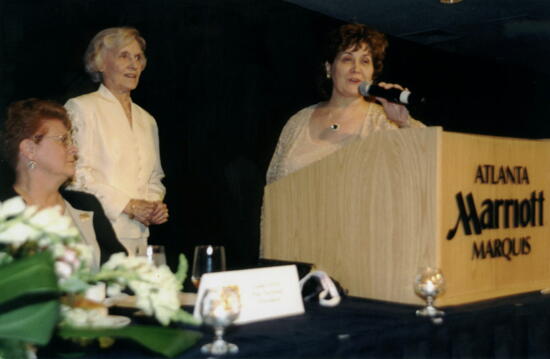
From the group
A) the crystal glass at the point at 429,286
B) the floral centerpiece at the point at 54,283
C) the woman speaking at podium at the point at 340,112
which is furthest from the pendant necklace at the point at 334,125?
the floral centerpiece at the point at 54,283

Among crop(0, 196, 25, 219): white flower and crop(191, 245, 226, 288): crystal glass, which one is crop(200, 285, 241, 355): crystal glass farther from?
crop(0, 196, 25, 219): white flower

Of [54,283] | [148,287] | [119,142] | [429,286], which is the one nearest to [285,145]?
[119,142]

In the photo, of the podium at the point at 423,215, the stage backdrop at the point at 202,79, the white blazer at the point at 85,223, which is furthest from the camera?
the stage backdrop at the point at 202,79

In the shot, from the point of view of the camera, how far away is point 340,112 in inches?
119

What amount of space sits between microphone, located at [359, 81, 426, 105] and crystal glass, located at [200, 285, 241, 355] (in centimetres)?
97

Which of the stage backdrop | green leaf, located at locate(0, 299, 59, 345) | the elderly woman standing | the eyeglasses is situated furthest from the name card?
the stage backdrop

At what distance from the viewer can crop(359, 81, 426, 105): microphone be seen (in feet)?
6.53

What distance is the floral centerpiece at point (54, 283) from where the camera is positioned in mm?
797

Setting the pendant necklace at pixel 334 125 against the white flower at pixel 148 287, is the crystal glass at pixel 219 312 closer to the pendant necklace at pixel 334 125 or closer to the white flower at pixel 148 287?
the white flower at pixel 148 287

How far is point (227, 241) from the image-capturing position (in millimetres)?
4410

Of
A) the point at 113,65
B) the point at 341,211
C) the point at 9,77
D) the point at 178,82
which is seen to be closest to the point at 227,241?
the point at 178,82

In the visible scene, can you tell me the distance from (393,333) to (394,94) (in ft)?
2.73

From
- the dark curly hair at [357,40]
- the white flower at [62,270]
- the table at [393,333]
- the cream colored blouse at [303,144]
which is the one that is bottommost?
the table at [393,333]

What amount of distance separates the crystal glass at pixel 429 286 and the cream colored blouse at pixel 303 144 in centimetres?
129
